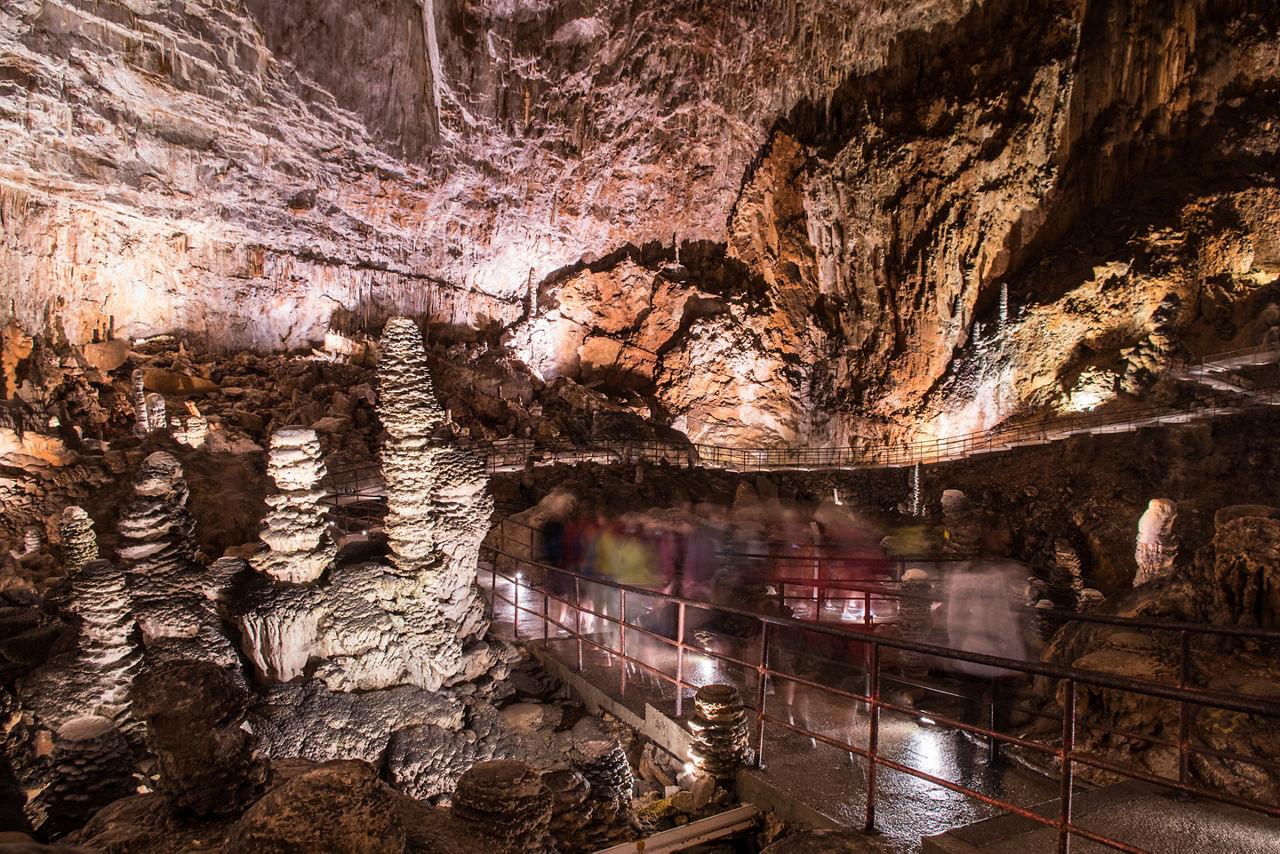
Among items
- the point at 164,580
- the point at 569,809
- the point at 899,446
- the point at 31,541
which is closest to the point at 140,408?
the point at 31,541

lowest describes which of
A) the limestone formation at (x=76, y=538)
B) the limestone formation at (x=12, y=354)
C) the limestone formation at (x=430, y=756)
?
the limestone formation at (x=430, y=756)

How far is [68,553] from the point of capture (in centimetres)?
818

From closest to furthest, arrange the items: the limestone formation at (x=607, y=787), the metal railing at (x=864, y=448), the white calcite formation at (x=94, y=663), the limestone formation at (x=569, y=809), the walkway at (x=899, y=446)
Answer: the limestone formation at (x=569, y=809) < the limestone formation at (x=607, y=787) < the white calcite formation at (x=94, y=663) < the walkway at (x=899, y=446) < the metal railing at (x=864, y=448)

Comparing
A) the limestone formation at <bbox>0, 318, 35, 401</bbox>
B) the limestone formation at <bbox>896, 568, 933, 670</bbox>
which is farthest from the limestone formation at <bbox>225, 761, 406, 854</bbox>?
the limestone formation at <bbox>0, 318, 35, 401</bbox>

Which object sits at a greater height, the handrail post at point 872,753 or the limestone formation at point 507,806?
the handrail post at point 872,753

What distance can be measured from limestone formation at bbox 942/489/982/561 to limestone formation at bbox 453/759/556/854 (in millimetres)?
9212

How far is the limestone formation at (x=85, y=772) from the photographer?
167 inches

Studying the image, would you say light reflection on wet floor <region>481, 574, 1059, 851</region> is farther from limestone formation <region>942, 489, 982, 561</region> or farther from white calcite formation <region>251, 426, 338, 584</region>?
limestone formation <region>942, 489, 982, 561</region>

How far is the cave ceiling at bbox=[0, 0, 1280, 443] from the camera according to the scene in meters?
17.7

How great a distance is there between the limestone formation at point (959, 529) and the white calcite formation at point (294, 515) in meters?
9.41

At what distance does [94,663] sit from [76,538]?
4.65m

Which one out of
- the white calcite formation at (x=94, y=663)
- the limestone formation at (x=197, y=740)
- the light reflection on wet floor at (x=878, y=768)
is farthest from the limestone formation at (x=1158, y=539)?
the white calcite formation at (x=94, y=663)

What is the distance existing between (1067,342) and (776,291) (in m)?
10.3

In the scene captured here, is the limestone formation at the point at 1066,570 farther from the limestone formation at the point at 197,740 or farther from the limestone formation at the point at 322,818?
the limestone formation at the point at 197,740
